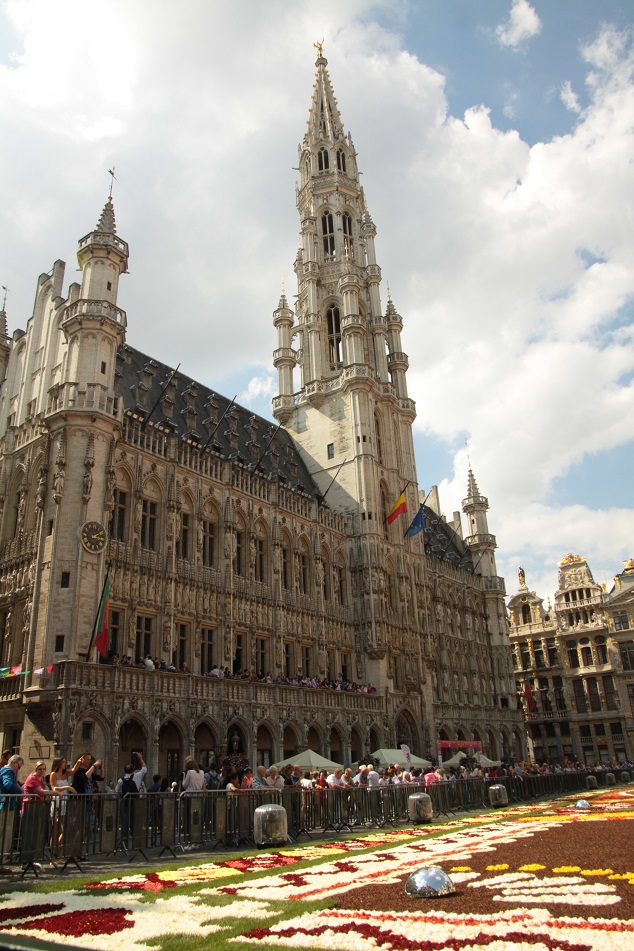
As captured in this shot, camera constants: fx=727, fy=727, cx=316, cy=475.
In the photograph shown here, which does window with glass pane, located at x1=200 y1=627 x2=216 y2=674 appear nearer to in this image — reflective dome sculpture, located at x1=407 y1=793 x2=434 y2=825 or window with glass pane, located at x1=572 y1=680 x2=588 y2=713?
reflective dome sculpture, located at x1=407 y1=793 x2=434 y2=825

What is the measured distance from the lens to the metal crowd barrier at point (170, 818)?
12.9 metres

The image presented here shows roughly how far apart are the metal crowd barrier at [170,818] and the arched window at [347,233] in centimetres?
4614

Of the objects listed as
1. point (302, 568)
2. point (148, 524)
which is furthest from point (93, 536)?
point (302, 568)

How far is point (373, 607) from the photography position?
149ft

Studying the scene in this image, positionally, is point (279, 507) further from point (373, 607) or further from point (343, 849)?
point (343, 849)

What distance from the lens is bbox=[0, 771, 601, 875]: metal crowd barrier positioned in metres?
12.9

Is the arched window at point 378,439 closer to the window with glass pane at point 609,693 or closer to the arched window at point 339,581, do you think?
the arched window at point 339,581

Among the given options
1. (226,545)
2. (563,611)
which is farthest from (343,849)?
(563,611)

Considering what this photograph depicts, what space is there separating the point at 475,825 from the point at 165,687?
48.8 ft

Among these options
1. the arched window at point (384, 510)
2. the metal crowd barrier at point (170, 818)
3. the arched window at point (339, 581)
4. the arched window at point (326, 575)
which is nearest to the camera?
the metal crowd barrier at point (170, 818)

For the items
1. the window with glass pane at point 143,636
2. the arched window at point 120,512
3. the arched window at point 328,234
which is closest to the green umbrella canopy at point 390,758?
the window with glass pane at point 143,636

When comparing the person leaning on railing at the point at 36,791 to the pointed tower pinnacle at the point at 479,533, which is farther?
the pointed tower pinnacle at the point at 479,533

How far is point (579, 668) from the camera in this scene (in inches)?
2832

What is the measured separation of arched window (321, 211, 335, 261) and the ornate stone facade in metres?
40.2
